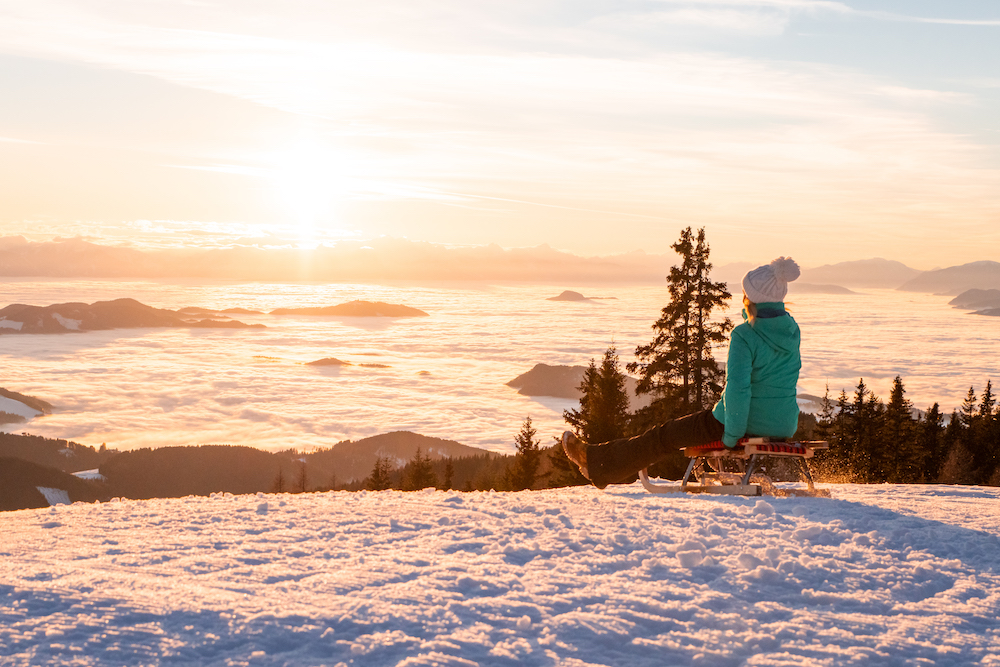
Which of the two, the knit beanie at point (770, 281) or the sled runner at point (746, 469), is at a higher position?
the knit beanie at point (770, 281)

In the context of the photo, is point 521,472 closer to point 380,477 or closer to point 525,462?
A: point 525,462

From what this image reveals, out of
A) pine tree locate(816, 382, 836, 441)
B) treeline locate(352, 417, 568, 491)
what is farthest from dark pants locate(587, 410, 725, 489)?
pine tree locate(816, 382, 836, 441)

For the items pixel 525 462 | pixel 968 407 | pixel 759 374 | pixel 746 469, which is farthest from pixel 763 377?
pixel 968 407

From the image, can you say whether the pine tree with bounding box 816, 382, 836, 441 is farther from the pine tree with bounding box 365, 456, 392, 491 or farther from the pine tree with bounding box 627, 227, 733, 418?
the pine tree with bounding box 365, 456, 392, 491

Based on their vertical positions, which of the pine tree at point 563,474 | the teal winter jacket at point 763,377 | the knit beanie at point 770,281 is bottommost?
the pine tree at point 563,474

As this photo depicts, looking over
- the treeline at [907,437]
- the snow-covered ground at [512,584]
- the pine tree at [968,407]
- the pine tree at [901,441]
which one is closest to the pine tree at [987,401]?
the treeline at [907,437]

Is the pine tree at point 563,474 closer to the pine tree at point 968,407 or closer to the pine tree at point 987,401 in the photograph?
the pine tree at point 987,401

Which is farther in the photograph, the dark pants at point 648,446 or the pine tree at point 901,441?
the pine tree at point 901,441

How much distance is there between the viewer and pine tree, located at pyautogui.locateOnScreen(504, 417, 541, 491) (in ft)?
157

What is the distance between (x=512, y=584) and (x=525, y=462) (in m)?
46.3

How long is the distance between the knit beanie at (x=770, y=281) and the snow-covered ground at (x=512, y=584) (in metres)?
1.92

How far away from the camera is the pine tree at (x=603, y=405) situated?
1328 inches

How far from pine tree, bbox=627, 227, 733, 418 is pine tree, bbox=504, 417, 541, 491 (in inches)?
736

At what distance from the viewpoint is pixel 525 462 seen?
164 ft
